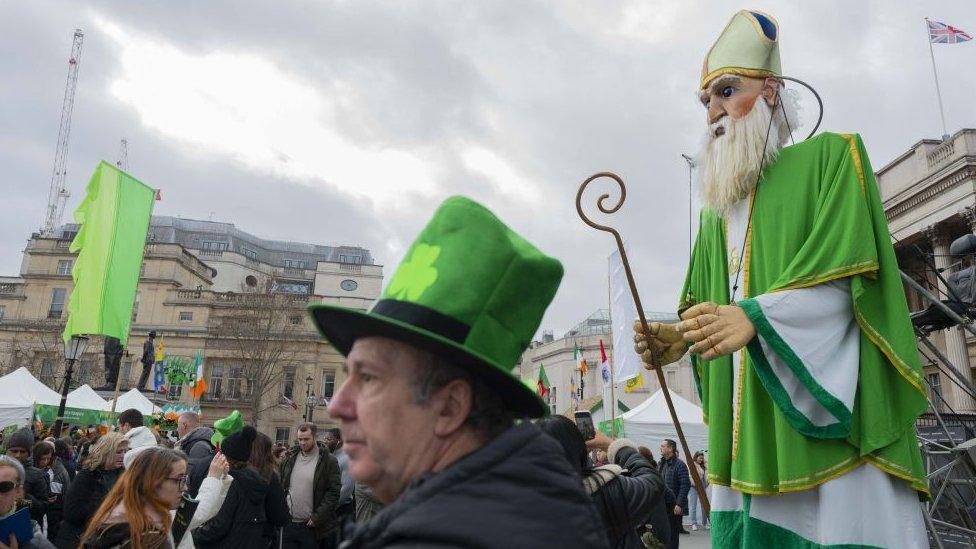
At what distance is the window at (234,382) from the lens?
2180 inches

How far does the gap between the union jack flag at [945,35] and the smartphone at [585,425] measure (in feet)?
98.3

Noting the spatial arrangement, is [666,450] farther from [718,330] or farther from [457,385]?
[457,385]

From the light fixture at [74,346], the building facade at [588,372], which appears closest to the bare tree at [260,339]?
the building facade at [588,372]

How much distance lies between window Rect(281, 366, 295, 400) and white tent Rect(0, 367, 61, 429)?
1417 inches

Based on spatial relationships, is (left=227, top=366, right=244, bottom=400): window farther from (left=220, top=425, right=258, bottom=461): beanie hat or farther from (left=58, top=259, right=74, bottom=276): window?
(left=220, top=425, right=258, bottom=461): beanie hat

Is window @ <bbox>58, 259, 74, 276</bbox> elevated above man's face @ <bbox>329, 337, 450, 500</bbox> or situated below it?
above

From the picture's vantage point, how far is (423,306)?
1544mm

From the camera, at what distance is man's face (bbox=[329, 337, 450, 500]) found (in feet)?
5.05

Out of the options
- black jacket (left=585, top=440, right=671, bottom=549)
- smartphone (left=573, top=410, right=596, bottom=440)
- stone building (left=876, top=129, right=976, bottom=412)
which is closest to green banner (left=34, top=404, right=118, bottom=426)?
smartphone (left=573, top=410, right=596, bottom=440)

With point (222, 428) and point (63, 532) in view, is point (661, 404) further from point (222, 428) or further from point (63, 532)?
point (63, 532)

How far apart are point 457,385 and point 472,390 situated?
0.04 meters

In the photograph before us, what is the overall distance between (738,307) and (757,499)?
2.69ft

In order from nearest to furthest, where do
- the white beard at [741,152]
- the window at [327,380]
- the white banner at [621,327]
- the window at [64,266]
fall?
the white beard at [741,152] → the white banner at [621,327] → the window at [327,380] → the window at [64,266]

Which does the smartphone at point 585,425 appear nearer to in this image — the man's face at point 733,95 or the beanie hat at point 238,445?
the man's face at point 733,95
